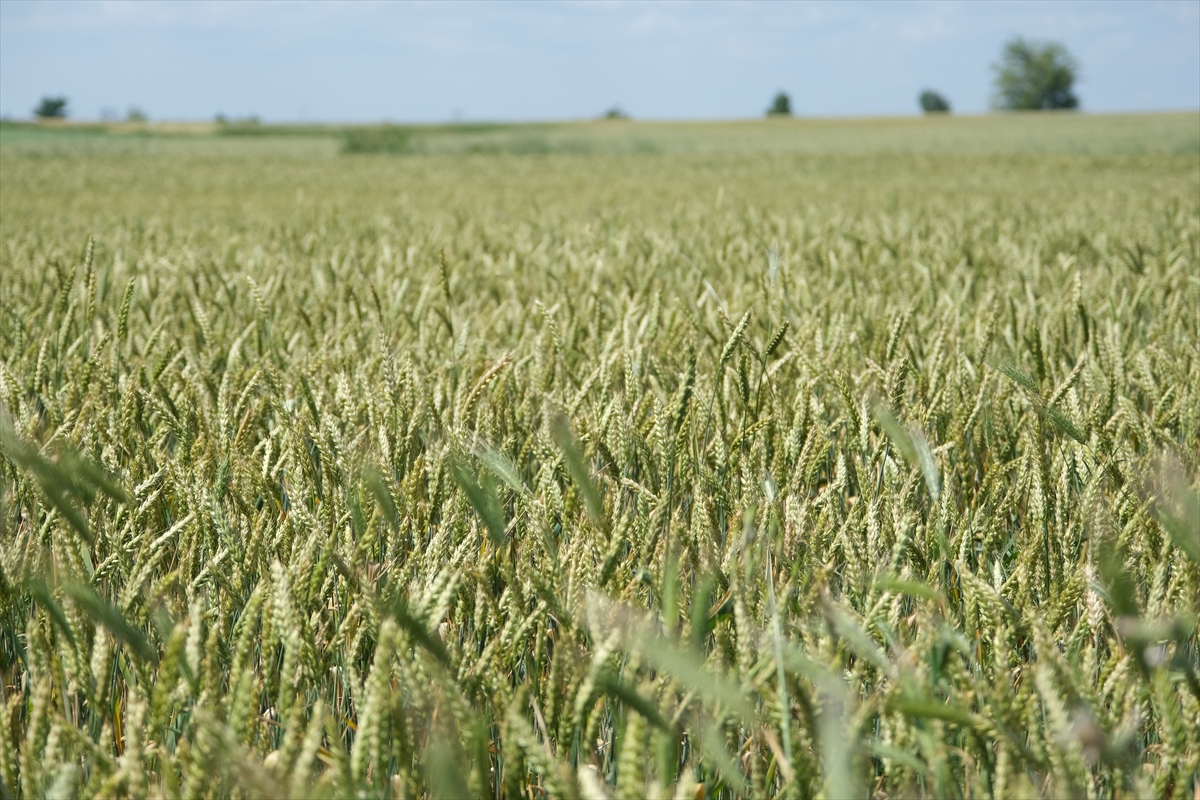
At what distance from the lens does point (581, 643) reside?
1006 mm

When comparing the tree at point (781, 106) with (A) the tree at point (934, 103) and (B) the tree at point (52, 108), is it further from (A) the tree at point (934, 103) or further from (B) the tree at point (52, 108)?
(B) the tree at point (52, 108)

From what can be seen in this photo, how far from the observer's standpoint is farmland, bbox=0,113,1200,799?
2.13 feet

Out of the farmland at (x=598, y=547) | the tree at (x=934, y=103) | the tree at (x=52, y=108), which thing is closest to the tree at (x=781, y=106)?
the tree at (x=934, y=103)

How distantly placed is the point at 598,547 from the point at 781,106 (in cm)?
8267

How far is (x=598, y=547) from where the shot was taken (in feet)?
2.96

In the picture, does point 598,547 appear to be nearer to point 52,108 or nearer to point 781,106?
point 52,108

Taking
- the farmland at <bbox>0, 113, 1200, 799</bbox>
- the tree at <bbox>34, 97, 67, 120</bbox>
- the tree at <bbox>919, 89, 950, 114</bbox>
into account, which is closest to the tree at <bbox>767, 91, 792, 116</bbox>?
the tree at <bbox>919, 89, 950, 114</bbox>

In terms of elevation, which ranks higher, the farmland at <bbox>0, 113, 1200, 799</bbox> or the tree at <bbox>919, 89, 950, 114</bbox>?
the tree at <bbox>919, 89, 950, 114</bbox>

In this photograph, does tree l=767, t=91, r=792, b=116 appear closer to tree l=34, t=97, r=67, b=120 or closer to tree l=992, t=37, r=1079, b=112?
tree l=992, t=37, r=1079, b=112

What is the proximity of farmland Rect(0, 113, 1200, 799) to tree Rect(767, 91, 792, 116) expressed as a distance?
80.1m

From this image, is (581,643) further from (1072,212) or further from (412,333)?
(1072,212)

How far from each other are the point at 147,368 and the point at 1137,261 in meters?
2.86

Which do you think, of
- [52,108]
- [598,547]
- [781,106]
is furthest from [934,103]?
[598,547]

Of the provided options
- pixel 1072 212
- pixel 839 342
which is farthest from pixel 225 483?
pixel 1072 212
